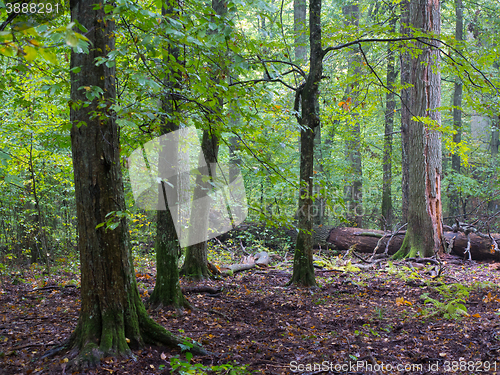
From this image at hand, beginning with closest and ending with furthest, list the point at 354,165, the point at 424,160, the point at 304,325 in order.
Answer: the point at 304,325 → the point at 424,160 → the point at 354,165

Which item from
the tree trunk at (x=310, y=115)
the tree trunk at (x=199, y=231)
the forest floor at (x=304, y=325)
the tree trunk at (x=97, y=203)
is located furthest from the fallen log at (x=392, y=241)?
the tree trunk at (x=97, y=203)

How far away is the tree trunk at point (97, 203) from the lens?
10.9 feet

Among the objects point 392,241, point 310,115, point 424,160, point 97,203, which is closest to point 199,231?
point 310,115

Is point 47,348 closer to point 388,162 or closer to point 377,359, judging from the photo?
point 377,359

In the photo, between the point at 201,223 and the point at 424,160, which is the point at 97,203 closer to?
the point at 201,223

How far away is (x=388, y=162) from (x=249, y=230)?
6.27 m

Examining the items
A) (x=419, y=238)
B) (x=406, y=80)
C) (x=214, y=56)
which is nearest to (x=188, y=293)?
(x=214, y=56)

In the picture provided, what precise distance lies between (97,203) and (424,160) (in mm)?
8417

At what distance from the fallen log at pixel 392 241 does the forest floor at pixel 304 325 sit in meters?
1.41

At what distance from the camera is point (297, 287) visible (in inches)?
270

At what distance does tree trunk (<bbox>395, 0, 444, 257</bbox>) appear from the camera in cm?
884

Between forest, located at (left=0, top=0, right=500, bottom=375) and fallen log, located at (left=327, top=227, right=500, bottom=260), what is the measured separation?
55 mm

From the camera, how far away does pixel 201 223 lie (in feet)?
23.4

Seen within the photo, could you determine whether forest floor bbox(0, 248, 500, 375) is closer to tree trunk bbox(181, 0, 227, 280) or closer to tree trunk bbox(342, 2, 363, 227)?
tree trunk bbox(181, 0, 227, 280)
